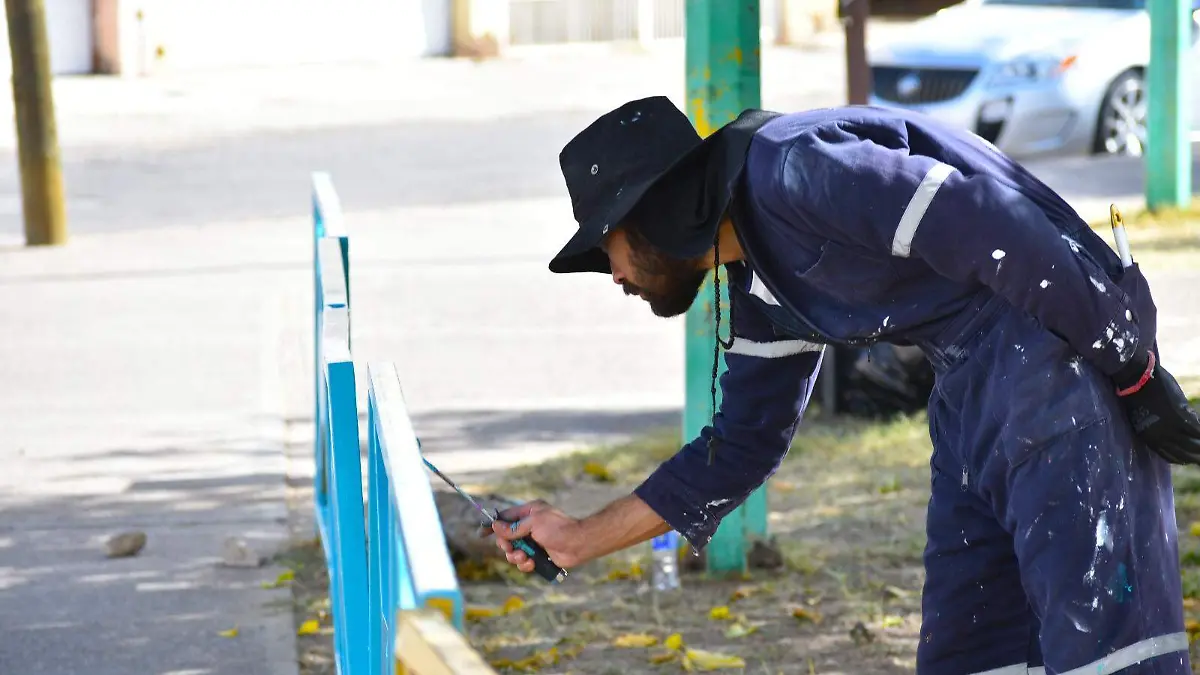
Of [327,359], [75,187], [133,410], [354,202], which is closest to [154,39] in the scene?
[75,187]

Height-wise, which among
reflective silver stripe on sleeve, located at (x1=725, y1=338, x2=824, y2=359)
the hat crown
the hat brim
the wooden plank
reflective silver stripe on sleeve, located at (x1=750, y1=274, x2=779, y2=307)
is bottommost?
reflective silver stripe on sleeve, located at (x1=725, y1=338, x2=824, y2=359)

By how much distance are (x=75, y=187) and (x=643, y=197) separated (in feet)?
36.2

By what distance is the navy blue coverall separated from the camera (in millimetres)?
2545

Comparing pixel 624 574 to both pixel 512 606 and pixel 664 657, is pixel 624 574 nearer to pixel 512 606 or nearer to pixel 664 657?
pixel 512 606

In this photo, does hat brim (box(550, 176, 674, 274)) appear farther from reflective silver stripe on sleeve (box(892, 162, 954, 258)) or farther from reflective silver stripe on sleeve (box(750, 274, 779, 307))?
reflective silver stripe on sleeve (box(892, 162, 954, 258))

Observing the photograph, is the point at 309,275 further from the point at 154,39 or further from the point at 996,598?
the point at 154,39

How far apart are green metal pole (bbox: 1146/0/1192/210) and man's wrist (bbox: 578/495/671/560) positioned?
8.19 m

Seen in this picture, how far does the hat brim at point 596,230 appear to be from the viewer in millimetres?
2693

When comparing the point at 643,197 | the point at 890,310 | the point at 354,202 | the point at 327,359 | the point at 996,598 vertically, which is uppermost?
the point at 643,197

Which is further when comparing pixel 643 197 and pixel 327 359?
pixel 327 359

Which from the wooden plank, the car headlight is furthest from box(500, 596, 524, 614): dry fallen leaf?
the car headlight

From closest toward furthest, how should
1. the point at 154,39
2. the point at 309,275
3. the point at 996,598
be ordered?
the point at 996,598, the point at 309,275, the point at 154,39

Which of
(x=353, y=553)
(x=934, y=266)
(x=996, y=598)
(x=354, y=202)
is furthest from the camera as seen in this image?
(x=354, y=202)

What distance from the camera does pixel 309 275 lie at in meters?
9.59
